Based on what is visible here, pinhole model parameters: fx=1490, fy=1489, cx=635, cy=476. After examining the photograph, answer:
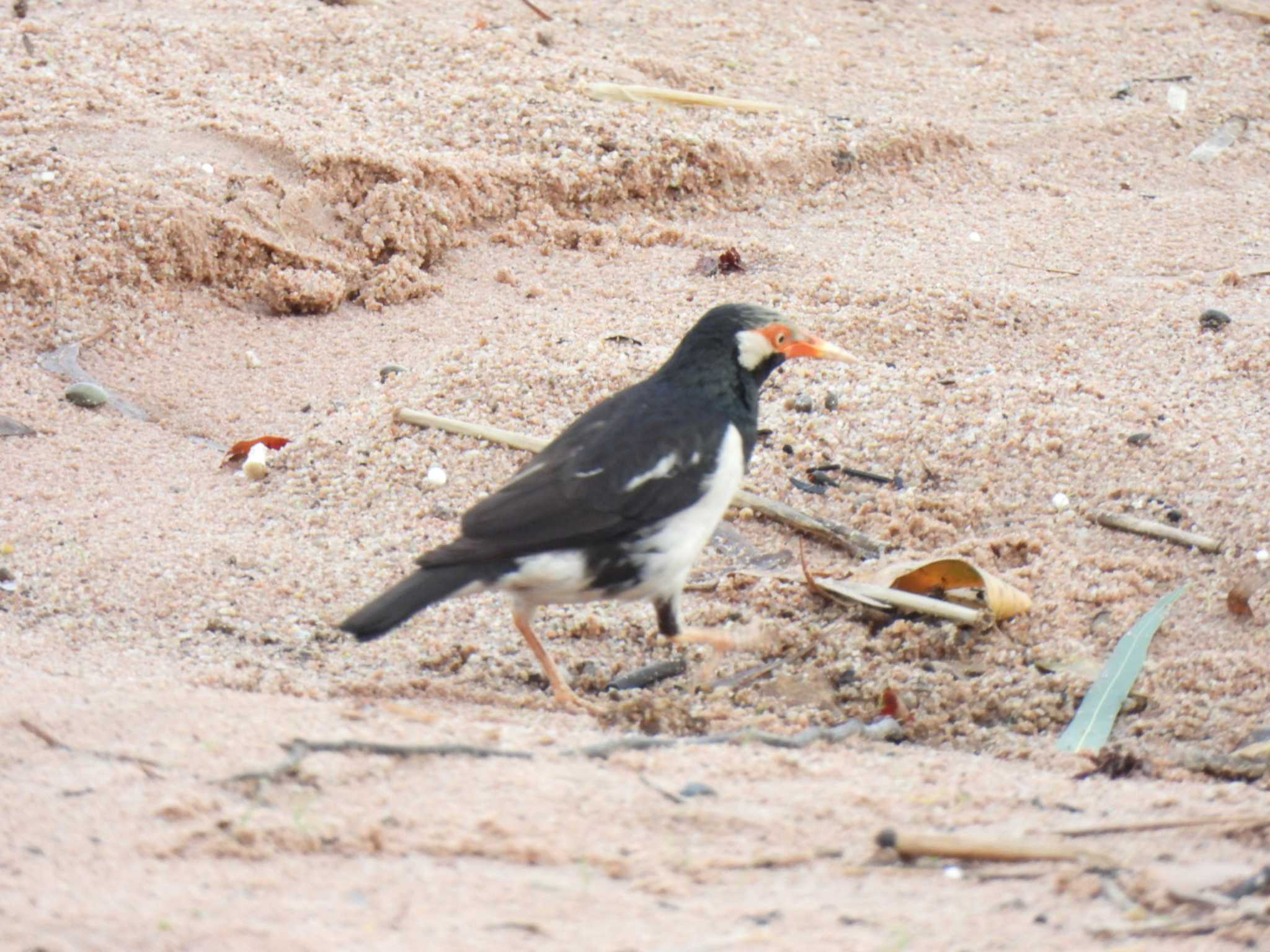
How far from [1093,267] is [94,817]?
17.2 feet

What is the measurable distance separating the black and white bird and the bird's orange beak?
115 mm

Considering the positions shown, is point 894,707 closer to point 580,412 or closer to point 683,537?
point 683,537

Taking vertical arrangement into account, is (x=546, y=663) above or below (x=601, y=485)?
below

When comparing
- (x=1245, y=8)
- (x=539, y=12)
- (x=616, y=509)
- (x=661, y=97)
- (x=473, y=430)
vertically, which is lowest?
(x=473, y=430)

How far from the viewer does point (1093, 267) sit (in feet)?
22.0

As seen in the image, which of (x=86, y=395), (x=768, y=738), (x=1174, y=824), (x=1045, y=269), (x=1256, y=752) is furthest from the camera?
(x=1045, y=269)

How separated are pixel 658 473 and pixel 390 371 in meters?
2.29

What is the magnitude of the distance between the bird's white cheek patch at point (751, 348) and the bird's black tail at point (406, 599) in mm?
1048

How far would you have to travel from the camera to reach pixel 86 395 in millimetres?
5715

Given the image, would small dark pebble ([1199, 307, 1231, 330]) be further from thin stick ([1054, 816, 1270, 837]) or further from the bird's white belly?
thin stick ([1054, 816, 1270, 837])

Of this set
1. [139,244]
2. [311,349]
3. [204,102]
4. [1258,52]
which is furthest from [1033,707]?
[1258,52]

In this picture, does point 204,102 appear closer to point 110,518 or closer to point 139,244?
point 139,244

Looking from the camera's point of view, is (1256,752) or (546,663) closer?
(1256,752)

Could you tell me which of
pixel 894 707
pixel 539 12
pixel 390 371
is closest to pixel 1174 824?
pixel 894 707
